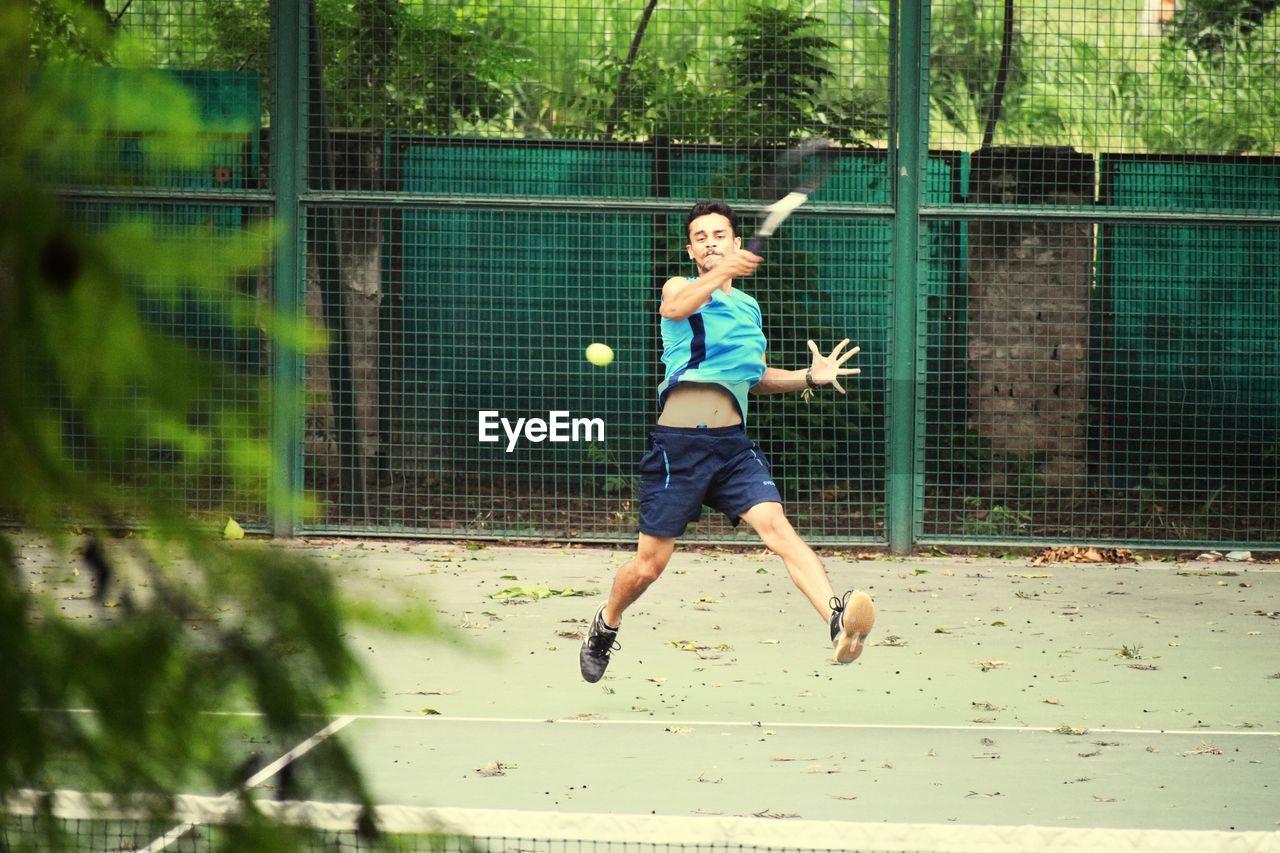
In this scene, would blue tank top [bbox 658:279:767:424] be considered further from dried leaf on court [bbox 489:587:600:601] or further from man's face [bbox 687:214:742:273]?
Result: dried leaf on court [bbox 489:587:600:601]

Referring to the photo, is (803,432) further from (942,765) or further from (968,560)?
(942,765)

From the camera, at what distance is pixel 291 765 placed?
4.29ft

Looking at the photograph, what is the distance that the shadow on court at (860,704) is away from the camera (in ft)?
14.1

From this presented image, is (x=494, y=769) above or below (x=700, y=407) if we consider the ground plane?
below

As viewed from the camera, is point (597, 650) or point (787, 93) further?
point (787, 93)

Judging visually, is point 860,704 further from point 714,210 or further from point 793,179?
point 793,179

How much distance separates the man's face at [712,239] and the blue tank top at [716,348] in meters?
0.13

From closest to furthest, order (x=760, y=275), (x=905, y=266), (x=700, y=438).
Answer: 1. (x=700, y=438)
2. (x=905, y=266)
3. (x=760, y=275)

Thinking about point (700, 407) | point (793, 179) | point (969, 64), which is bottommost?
point (700, 407)

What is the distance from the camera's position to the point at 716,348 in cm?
559

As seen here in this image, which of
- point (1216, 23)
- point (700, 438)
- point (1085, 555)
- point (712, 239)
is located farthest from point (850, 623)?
point (1216, 23)

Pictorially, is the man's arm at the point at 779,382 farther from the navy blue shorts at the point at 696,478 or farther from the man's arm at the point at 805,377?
the navy blue shorts at the point at 696,478

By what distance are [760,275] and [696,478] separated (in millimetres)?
4179

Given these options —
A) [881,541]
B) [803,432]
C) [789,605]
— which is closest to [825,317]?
[803,432]
